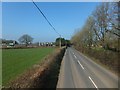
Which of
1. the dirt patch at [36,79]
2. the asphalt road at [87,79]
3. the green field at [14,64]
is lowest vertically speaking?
the asphalt road at [87,79]

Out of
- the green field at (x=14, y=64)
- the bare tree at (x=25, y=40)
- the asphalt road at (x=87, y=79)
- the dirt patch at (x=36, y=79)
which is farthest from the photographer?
the bare tree at (x=25, y=40)

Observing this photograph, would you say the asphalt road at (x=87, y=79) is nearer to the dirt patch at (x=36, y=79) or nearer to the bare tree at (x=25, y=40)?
the dirt patch at (x=36, y=79)

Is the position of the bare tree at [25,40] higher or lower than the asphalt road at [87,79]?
higher

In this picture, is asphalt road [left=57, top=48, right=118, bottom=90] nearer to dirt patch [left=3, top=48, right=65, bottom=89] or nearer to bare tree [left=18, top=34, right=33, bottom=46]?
dirt patch [left=3, top=48, right=65, bottom=89]

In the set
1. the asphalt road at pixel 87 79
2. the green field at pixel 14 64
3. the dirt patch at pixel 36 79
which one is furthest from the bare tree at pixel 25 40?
the dirt patch at pixel 36 79

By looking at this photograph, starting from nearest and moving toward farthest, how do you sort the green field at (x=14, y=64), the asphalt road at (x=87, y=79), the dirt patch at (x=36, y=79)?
the dirt patch at (x=36, y=79) < the green field at (x=14, y=64) < the asphalt road at (x=87, y=79)

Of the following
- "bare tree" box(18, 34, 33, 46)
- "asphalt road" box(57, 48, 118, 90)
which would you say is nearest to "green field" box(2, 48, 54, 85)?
"asphalt road" box(57, 48, 118, 90)

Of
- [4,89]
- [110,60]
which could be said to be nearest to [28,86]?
[4,89]

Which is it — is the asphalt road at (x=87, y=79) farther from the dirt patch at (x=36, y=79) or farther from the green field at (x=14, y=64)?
the green field at (x=14, y=64)

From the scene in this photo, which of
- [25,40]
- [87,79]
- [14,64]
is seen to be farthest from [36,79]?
[25,40]

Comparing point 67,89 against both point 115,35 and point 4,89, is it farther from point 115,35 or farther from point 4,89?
point 115,35

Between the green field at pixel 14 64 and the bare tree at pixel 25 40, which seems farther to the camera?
the bare tree at pixel 25 40

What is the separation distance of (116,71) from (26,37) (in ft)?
558

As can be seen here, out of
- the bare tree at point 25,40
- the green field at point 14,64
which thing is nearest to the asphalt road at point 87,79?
the green field at point 14,64
